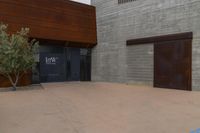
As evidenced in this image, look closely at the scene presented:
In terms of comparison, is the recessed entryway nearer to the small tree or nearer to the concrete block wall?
the concrete block wall

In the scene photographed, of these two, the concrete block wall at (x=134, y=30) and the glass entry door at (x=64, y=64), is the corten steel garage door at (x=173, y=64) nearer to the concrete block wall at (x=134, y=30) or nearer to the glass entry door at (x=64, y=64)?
the concrete block wall at (x=134, y=30)

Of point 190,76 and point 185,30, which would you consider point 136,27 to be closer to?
point 185,30

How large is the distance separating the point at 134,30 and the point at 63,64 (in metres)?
6.25

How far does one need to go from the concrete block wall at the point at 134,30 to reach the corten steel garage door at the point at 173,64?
0.36 metres

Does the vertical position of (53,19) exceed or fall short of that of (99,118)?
it exceeds it

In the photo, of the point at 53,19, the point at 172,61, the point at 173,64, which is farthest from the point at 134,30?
the point at 53,19

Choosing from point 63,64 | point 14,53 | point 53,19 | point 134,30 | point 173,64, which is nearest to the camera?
point 14,53

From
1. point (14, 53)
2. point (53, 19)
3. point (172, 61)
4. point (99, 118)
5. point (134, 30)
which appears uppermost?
point (53, 19)

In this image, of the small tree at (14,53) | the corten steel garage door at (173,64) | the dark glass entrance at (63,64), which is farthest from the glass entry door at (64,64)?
the corten steel garage door at (173,64)

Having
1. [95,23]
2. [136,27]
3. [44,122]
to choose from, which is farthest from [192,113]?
[95,23]

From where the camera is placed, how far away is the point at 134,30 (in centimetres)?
1567

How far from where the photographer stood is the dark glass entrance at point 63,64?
666 inches

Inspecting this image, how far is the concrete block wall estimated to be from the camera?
1245 centimetres

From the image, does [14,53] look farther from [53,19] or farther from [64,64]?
[64,64]
